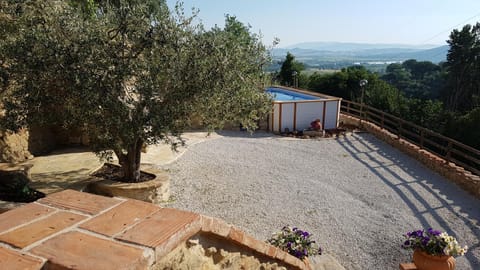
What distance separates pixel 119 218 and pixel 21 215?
410 millimetres

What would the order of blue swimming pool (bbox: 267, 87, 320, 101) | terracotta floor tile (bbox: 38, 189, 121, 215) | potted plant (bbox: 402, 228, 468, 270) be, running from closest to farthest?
terracotta floor tile (bbox: 38, 189, 121, 215)
potted plant (bbox: 402, 228, 468, 270)
blue swimming pool (bbox: 267, 87, 320, 101)

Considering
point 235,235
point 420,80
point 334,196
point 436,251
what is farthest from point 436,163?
point 420,80

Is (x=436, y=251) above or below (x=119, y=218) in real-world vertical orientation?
below

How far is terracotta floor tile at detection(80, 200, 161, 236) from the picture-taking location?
4.10 feet

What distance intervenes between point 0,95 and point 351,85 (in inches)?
1049


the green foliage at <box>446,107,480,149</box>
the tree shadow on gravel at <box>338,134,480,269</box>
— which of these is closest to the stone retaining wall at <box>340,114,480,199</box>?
the tree shadow on gravel at <box>338,134,480,269</box>

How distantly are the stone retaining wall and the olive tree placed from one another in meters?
6.43

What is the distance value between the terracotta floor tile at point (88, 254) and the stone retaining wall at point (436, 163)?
30.0ft

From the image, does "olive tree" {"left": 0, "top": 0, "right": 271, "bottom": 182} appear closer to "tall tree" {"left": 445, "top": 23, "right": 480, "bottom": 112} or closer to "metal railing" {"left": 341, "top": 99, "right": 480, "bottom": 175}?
"metal railing" {"left": 341, "top": 99, "right": 480, "bottom": 175}

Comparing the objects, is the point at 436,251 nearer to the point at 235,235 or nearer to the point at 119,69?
the point at 235,235

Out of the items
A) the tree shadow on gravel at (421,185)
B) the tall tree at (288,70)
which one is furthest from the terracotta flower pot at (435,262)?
the tall tree at (288,70)

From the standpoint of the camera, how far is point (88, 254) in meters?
1.09

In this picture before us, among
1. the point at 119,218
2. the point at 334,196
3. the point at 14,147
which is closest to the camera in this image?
the point at 119,218

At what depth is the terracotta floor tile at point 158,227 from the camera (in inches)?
46.9
